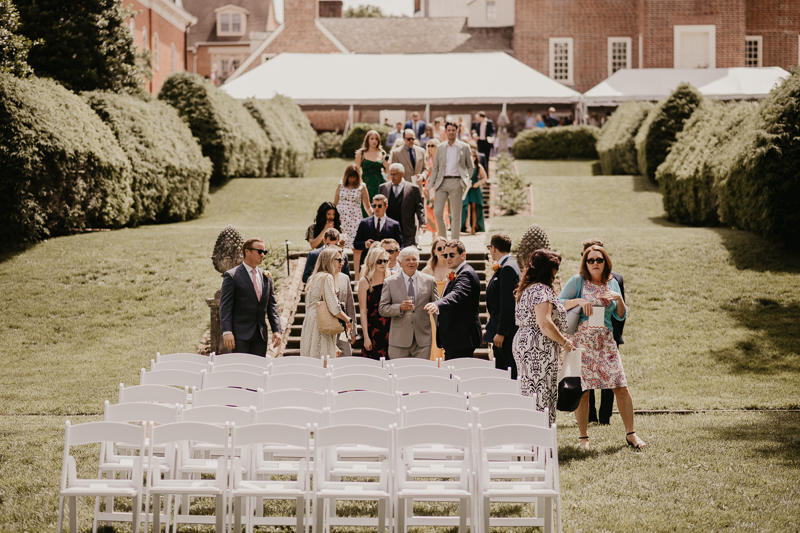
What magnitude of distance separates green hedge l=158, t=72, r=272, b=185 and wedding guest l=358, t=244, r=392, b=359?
17.1 m

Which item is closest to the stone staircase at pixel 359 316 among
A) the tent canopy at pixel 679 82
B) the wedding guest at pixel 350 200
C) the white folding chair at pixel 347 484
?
the wedding guest at pixel 350 200

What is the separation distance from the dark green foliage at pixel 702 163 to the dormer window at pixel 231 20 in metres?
51.0

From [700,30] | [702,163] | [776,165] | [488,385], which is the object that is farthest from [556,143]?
[488,385]

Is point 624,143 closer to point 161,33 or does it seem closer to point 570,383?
point 570,383

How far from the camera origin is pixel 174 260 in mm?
16500

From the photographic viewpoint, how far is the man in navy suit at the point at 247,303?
901 cm

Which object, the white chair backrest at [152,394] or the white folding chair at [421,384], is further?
the white folding chair at [421,384]

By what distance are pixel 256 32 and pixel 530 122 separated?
33.7m

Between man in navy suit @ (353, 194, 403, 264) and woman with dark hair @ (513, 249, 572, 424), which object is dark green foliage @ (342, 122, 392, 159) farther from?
woman with dark hair @ (513, 249, 572, 424)

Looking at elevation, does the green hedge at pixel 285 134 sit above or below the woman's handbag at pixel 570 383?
above

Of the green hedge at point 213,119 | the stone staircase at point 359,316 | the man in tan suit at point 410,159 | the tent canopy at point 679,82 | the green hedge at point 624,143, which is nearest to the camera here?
the stone staircase at point 359,316

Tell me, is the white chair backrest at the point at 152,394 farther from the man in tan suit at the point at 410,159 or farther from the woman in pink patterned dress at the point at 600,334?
the man in tan suit at the point at 410,159

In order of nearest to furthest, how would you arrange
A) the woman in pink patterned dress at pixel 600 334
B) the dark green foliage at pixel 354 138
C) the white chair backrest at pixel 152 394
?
the white chair backrest at pixel 152 394 → the woman in pink patterned dress at pixel 600 334 → the dark green foliage at pixel 354 138

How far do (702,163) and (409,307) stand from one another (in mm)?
12489
